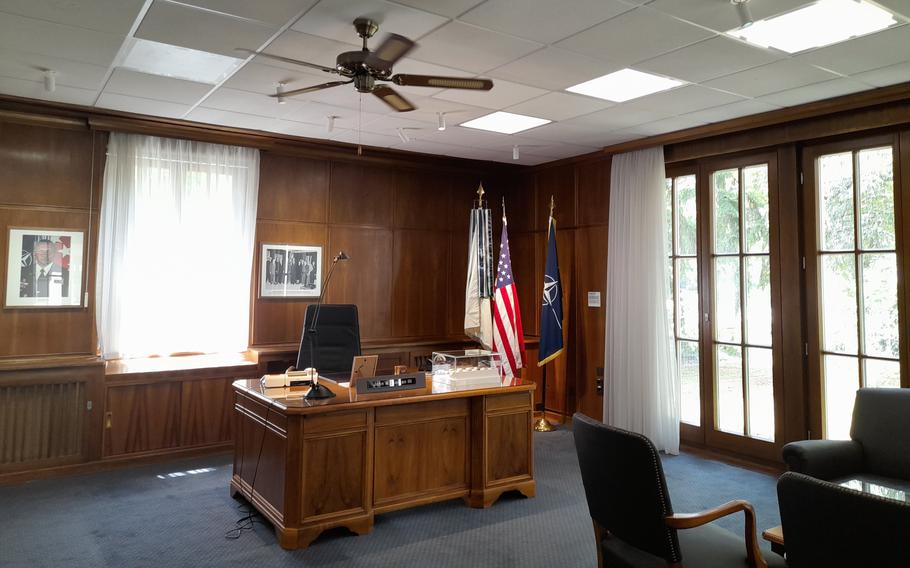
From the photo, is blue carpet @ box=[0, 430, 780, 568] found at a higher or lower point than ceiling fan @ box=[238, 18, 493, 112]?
lower

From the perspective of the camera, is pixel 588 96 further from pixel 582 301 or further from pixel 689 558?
pixel 689 558

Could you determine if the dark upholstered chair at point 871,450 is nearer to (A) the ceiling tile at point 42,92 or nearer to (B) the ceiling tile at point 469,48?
(B) the ceiling tile at point 469,48

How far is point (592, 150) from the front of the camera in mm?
6066

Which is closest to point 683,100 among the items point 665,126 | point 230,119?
point 665,126

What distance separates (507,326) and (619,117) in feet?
7.26

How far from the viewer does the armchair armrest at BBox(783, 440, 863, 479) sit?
332 cm

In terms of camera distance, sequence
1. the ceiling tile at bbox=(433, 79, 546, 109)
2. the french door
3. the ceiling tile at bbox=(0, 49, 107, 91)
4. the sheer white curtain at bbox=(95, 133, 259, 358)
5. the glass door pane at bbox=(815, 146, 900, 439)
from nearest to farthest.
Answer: the ceiling tile at bbox=(0, 49, 107, 91) → the ceiling tile at bbox=(433, 79, 546, 109) → the glass door pane at bbox=(815, 146, 900, 439) → the french door → the sheer white curtain at bbox=(95, 133, 259, 358)

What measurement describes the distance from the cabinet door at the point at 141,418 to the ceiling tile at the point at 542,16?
12.4ft

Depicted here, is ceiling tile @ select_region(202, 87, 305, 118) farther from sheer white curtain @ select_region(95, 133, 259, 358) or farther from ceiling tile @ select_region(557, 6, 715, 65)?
ceiling tile @ select_region(557, 6, 715, 65)

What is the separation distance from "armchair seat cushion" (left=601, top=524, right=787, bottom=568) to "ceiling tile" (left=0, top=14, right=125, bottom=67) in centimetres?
355

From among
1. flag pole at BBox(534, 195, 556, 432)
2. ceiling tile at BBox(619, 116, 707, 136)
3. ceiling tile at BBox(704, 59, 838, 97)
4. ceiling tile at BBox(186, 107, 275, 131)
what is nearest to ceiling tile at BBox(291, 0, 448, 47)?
ceiling tile at BBox(186, 107, 275, 131)

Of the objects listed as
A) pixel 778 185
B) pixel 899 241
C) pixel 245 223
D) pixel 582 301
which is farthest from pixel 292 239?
pixel 899 241

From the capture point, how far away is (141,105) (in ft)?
15.3

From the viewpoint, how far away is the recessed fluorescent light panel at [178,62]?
139 inches
